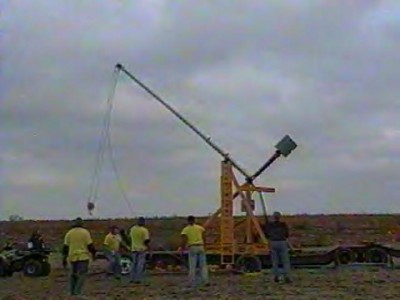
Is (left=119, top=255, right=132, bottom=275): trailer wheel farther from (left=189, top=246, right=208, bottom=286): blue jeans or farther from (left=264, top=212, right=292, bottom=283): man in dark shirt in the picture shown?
(left=264, top=212, right=292, bottom=283): man in dark shirt

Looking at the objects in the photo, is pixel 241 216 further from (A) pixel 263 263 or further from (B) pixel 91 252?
(B) pixel 91 252

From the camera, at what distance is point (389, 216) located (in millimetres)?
108625

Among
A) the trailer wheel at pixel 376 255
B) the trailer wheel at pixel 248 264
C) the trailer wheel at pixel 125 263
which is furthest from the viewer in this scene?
the trailer wheel at pixel 376 255

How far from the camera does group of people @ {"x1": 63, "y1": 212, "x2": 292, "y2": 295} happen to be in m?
19.8

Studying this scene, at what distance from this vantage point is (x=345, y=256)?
33000 millimetres

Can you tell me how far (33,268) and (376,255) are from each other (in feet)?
36.0

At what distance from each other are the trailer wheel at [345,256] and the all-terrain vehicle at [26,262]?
908cm

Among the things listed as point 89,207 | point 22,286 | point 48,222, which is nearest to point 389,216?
point 48,222

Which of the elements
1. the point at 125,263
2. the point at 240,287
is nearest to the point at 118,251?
the point at 125,263

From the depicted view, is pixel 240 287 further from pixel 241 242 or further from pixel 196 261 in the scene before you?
pixel 241 242

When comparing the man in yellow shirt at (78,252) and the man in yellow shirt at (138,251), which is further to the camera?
the man in yellow shirt at (138,251)

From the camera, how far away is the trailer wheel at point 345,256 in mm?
32588

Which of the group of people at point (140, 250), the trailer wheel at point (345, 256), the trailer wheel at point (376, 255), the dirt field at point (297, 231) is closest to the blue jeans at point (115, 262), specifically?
the group of people at point (140, 250)

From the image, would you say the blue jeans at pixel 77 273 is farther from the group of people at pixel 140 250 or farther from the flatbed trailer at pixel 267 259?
the flatbed trailer at pixel 267 259
